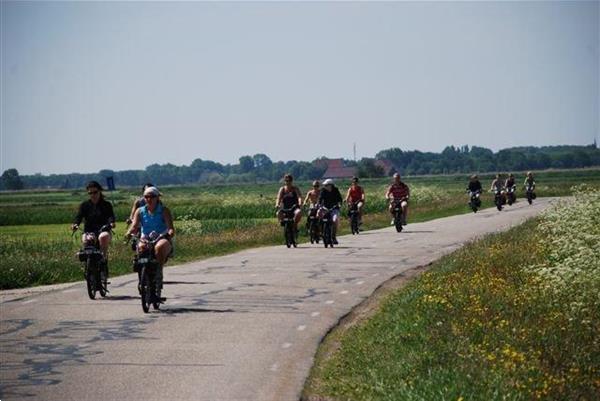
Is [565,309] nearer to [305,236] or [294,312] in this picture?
[294,312]

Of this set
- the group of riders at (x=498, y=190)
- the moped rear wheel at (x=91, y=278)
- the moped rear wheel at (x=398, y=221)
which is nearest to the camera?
the moped rear wheel at (x=91, y=278)

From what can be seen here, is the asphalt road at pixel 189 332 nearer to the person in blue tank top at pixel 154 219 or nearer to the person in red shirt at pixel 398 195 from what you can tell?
the person in blue tank top at pixel 154 219

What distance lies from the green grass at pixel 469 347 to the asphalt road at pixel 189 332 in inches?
21.3

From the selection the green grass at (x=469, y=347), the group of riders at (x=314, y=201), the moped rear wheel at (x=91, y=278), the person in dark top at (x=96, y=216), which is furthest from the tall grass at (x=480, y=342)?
the group of riders at (x=314, y=201)

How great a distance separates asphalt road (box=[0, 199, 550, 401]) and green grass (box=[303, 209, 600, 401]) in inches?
21.3

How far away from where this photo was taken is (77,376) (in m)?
11.5

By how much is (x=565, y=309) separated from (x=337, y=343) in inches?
111

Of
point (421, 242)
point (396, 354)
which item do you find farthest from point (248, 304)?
point (421, 242)

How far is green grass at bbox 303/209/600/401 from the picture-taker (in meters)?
10.0

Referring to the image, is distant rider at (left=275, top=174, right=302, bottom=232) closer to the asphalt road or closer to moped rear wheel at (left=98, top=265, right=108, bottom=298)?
the asphalt road

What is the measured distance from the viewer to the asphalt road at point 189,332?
11.0 m

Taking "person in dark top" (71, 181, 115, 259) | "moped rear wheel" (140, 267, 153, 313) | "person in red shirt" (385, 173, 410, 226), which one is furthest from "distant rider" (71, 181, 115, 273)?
"person in red shirt" (385, 173, 410, 226)

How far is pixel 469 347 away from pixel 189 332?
412cm

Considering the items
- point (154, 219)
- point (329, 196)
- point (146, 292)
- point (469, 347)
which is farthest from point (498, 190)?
point (469, 347)
